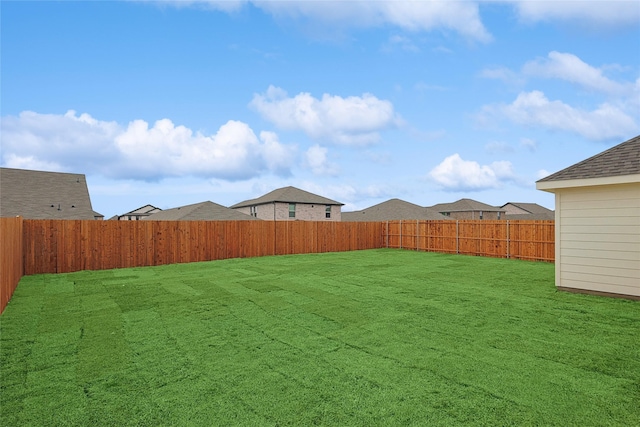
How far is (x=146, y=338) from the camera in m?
4.93

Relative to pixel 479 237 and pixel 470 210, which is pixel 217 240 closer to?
pixel 479 237

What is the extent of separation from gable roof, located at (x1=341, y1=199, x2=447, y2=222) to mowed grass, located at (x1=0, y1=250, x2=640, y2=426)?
30.0m

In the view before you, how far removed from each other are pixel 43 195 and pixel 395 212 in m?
30.5

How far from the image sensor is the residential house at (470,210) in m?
46.2

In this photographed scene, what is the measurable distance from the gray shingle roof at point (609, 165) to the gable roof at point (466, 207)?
3991cm

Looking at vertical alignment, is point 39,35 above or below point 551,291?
above

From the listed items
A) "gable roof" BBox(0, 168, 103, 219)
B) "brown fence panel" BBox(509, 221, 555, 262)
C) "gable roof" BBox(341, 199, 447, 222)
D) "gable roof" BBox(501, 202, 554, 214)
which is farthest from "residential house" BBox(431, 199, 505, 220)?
"gable roof" BBox(0, 168, 103, 219)

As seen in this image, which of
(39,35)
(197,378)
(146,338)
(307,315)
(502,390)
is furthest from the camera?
(39,35)

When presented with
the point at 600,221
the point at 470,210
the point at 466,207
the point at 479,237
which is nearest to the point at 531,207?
the point at 466,207

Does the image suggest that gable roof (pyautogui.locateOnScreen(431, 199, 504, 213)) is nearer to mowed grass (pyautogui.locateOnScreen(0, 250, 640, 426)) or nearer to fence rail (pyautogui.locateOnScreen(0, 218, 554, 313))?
fence rail (pyautogui.locateOnScreen(0, 218, 554, 313))

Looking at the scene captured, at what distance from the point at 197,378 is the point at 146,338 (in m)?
1.76

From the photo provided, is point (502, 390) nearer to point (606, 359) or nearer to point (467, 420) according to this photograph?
point (467, 420)

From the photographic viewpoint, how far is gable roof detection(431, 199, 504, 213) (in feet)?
152

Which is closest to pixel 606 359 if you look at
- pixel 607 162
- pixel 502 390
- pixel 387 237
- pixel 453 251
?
pixel 502 390
